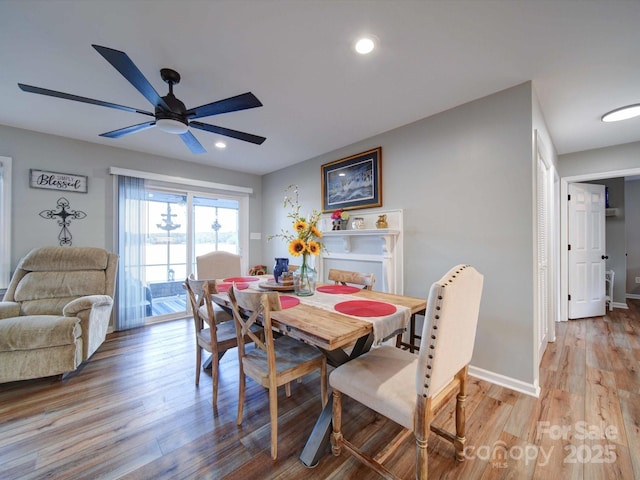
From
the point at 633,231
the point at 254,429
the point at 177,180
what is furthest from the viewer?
the point at 633,231

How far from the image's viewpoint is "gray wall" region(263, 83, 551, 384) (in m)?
2.06

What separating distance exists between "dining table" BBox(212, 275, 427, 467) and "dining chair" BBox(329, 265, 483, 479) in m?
0.12

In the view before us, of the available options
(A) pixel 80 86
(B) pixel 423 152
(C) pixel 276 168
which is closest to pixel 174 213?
(C) pixel 276 168

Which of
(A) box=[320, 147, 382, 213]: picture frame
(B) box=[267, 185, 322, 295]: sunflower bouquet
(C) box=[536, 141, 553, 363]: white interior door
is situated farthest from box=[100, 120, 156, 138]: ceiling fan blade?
(C) box=[536, 141, 553, 363]: white interior door

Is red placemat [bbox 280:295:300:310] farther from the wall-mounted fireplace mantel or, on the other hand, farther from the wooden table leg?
the wall-mounted fireplace mantel

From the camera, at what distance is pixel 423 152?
8.74ft

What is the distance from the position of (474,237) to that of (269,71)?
2199 millimetres

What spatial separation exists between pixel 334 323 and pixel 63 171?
389 centimetres

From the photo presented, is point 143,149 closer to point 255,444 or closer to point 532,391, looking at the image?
point 255,444

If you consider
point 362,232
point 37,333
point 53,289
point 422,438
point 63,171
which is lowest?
point 422,438

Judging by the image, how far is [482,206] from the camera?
2268 mm

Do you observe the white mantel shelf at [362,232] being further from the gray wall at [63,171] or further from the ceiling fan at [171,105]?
the gray wall at [63,171]

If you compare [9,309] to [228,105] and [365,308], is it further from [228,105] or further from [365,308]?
[365,308]

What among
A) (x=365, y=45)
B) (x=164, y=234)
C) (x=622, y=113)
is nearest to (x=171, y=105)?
(x=365, y=45)
